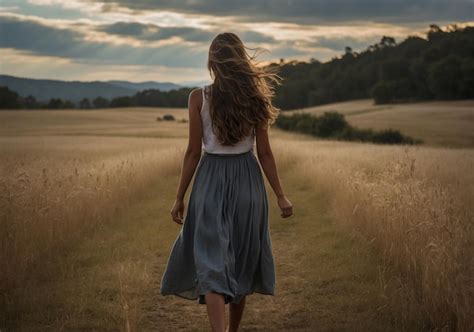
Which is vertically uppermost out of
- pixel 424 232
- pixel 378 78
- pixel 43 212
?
pixel 378 78

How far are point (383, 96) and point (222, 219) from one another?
73.0 metres

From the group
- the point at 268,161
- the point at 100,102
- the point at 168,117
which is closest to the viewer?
the point at 268,161

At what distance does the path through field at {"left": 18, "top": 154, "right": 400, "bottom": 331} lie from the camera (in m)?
5.99

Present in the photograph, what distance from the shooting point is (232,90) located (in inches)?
187

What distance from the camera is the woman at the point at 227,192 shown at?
4730 mm

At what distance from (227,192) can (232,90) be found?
817 millimetres

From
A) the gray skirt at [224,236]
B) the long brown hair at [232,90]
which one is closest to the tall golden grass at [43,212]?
the gray skirt at [224,236]

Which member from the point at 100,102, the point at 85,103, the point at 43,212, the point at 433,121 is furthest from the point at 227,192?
the point at 100,102

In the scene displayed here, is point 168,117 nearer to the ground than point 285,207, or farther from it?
nearer to the ground

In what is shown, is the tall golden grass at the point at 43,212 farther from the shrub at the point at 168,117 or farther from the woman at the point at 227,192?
the shrub at the point at 168,117

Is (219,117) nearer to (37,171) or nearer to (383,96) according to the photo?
(37,171)

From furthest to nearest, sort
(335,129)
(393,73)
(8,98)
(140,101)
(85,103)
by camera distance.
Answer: (140,101)
(85,103)
(393,73)
(335,129)
(8,98)

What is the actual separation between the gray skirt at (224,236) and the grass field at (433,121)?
36.1m

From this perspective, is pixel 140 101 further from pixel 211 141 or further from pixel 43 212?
pixel 211 141
